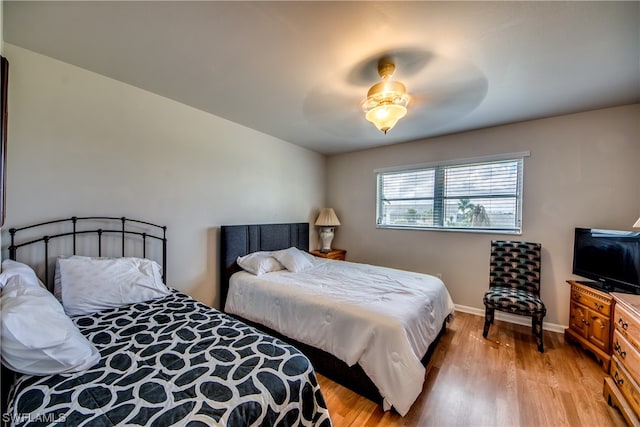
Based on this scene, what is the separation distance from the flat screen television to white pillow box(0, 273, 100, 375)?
3.79m

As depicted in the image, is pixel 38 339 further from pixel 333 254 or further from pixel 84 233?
pixel 333 254

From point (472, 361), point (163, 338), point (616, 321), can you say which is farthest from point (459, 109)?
point (163, 338)

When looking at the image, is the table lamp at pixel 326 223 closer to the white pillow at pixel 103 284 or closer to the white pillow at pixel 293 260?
the white pillow at pixel 293 260

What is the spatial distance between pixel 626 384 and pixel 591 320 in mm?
870

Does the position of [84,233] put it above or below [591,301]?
above

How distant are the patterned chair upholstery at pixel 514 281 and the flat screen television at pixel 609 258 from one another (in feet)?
1.13

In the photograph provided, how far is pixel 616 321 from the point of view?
5.94ft

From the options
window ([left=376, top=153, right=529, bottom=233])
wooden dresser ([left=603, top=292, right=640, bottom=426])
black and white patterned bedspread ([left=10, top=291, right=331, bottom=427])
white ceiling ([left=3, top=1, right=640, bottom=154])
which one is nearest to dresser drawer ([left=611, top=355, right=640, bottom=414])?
wooden dresser ([left=603, top=292, right=640, bottom=426])

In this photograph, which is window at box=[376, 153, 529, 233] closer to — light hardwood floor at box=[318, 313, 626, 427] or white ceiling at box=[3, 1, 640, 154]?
white ceiling at box=[3, 1, 640, 154]

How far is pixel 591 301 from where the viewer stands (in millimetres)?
2273

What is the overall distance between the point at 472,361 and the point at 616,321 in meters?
1.06

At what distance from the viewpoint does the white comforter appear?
164cm

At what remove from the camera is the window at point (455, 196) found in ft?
10.2

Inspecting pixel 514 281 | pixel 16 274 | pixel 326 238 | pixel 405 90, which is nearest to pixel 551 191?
pixel 514 281
